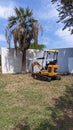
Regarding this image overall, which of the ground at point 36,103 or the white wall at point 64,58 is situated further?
the white wall at point 64,58

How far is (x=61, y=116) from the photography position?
11445 millimetres

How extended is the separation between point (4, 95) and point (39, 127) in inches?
155

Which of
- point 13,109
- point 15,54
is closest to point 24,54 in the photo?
point 15,54

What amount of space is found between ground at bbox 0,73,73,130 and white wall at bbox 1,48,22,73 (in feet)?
12.7

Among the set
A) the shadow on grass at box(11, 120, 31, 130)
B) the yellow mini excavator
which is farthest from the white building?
the shadow on grass at box(11, 120, 31, 130)

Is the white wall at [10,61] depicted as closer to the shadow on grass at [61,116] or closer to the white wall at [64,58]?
the white wall at [64,58]

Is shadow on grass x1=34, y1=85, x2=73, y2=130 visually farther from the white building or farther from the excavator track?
the white building

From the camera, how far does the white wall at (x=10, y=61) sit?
68.8 ft

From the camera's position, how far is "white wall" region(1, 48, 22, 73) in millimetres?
20969

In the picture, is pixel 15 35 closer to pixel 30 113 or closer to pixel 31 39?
pixel 31 39

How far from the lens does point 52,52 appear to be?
1794 cm

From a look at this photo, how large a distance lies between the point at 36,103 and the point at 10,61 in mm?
9006

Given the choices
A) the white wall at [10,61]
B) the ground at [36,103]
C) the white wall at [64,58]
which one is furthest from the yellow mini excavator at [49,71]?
the white wall at [10,61]

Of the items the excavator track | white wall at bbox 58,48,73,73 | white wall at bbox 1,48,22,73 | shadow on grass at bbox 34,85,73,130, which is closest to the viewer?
shadow on grass at bbox 34,85,73,130
